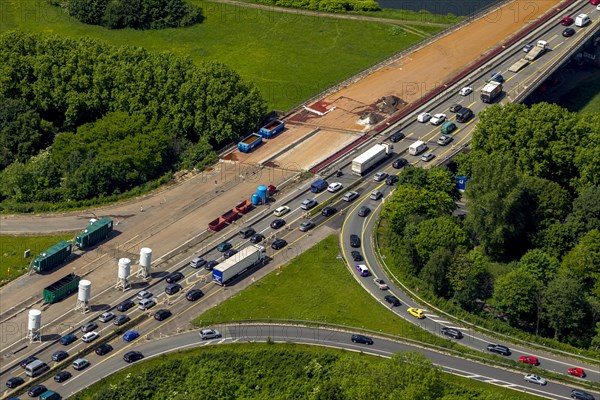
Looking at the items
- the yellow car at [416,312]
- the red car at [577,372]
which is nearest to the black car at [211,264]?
the yellow car at [416,312]

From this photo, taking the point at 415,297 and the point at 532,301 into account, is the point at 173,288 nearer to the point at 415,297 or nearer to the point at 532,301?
the point at 415,297

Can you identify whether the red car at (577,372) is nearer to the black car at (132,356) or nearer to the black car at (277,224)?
the black car at (277,224)

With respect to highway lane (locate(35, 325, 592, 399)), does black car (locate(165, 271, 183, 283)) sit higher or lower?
higher

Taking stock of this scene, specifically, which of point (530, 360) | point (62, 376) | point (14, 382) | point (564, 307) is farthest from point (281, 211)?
point (14, 382)

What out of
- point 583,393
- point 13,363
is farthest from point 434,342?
point 13,363

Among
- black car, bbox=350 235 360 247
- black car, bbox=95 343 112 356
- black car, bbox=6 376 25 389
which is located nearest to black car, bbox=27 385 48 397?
black car, bbox=6 376 25 389

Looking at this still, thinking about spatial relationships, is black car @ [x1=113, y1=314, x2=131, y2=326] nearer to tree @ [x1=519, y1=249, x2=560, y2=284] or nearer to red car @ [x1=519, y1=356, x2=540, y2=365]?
red car @ [x1=519, y1=356, x2=540, y2=365]
